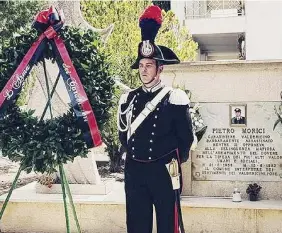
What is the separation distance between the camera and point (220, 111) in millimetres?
5574

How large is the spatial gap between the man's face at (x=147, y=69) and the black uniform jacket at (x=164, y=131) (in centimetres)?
13

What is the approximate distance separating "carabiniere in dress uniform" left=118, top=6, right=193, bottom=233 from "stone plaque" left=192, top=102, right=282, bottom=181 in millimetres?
1670

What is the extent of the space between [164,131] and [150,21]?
868 mm

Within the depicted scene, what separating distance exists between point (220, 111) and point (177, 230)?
2048 mm

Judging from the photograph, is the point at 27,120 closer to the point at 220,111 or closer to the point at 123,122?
the point at 123,122

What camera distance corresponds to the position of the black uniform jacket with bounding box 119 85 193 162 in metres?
3.84

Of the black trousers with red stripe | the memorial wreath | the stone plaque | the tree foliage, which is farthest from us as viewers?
the tree foliage

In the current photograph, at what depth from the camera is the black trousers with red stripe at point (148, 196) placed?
3.82 metres

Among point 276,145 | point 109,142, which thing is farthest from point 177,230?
point 109,142

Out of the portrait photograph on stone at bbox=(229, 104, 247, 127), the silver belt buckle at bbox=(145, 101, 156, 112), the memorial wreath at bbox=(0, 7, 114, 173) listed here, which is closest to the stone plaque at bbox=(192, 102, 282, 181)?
the portrait photograph on stone at bbox=(229, 104, 247, 127)

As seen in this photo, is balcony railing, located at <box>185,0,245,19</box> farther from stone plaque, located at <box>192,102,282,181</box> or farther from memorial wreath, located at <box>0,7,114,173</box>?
memorial wreath, located at <box>0,7,114,173</box>

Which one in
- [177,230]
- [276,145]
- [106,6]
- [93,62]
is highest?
[106,6]

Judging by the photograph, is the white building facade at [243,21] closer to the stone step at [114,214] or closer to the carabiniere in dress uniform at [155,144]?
the stone step at [114,214]

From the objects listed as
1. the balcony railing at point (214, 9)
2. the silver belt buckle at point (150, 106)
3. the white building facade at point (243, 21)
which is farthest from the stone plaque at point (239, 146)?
the balcony railing at point (214, 9)
